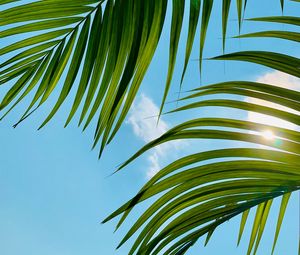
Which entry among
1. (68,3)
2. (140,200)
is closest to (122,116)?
(140,200)

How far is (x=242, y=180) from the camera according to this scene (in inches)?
28.9

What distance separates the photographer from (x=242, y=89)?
683 mm

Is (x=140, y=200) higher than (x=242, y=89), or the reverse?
(x=242, y=89)

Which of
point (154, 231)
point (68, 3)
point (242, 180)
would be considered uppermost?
point (68, 3)

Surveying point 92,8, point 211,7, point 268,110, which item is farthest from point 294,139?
point 92,8

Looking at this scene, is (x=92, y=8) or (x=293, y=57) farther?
(x=92, y=8)

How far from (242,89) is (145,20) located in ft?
0.56

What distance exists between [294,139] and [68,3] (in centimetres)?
42

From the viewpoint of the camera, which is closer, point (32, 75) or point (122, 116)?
point (122, 116)

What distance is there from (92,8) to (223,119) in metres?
0.30

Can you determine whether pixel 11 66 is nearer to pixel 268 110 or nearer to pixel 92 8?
pixel 92 8

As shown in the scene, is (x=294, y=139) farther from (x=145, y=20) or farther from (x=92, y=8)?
(x=92, y=8)

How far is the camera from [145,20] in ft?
2.27

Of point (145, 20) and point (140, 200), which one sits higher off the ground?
point (145, 20)
